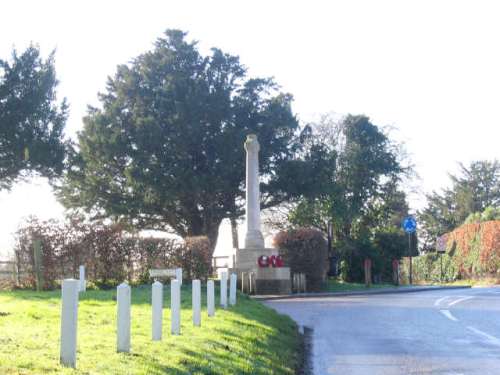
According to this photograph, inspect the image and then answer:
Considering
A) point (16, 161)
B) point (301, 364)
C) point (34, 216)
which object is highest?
point (16, 161)

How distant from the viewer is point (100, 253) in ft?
84.8

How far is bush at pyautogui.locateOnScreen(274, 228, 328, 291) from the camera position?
33.4m

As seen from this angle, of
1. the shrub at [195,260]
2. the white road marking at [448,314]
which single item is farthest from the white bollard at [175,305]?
the shrub at [195,260]

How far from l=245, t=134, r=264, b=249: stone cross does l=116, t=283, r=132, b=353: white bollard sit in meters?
24.7

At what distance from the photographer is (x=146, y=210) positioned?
40969 millimetres

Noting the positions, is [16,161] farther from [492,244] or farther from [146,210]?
[492,244]

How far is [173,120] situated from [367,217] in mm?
23571

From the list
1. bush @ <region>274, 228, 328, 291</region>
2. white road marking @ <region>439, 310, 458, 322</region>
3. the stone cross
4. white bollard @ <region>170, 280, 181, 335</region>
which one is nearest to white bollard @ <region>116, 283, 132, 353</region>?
white bollard @ <region>170, 280, 181, 335</region>

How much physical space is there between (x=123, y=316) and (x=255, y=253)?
957 inches

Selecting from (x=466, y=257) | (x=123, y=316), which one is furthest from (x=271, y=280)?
(x=123, y=316)

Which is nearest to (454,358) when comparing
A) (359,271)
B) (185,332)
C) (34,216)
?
(185,332)

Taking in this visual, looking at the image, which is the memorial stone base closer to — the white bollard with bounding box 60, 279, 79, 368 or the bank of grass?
the bank of grass

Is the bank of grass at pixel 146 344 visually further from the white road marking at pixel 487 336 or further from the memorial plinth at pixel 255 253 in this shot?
the memorial plinth at pixel 255 253

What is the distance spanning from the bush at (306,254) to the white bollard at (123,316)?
24886 millimetres
